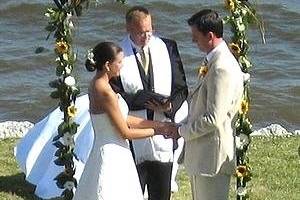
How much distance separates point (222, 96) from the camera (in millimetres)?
6527

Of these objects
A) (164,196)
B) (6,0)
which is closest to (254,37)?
(6,0)

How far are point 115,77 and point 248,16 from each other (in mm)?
1054

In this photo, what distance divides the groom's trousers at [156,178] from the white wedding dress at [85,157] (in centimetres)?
42

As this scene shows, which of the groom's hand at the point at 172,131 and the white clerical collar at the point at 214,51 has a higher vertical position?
the white clerical collar at the point at 214,51

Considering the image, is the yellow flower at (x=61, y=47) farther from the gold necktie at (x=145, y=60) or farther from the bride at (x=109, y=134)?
the gold necktie at (x=145, y=60)

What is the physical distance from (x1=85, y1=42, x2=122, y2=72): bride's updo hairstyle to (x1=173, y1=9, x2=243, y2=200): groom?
Result: 57 cm

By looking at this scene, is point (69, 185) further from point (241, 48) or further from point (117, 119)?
point (241, 48)

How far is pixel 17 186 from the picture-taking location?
9.34 m

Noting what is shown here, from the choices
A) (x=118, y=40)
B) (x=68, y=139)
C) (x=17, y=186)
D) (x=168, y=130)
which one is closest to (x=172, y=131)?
(x=168, y=130)

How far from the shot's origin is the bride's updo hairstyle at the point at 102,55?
6.77 m

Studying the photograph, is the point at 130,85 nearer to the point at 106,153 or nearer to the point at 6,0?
the point at 106,153

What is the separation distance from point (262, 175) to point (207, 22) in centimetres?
348

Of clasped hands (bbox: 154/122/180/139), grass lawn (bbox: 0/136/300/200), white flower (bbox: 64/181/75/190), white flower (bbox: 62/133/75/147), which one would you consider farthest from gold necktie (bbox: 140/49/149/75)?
grass lawn (bbox: 0/136/300/200)

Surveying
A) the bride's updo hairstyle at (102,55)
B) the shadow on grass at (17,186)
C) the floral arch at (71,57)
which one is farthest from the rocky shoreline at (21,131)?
the bride's updo hairstyle at (102,55)
